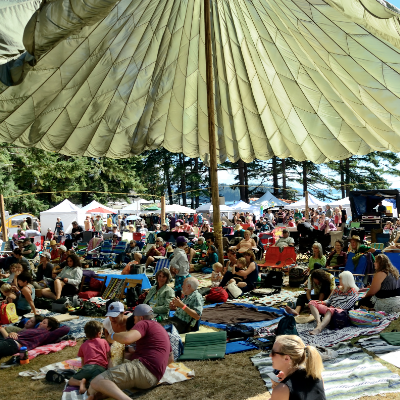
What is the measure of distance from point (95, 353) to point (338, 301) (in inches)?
144

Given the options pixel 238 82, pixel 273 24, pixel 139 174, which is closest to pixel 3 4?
pixel 273 24

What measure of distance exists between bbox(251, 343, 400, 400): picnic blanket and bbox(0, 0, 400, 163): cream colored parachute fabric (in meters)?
4.37

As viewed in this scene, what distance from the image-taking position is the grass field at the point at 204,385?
4.28 meters

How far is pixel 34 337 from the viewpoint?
595 cm

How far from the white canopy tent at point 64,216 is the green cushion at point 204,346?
19.2m

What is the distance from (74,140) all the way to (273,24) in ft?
15.2

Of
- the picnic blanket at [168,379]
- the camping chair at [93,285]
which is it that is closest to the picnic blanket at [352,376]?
the picnic blanket at [168,379]

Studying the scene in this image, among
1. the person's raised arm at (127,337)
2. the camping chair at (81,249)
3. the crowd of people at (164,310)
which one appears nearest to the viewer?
the crowd of people at (164,310)

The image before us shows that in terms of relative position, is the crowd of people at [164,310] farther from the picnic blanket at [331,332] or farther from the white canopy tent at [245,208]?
the white canopy tent at [245,208]

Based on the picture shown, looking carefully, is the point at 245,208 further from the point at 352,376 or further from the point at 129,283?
the point at 352,376

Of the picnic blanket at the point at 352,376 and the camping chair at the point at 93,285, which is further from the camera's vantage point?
the camping chair at the point at 93,285

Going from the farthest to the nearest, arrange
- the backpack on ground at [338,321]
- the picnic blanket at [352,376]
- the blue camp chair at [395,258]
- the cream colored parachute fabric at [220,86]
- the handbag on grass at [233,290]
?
the blue camp chair at [395,258] < the handbag on grass at [233,290] < the cream colored parachute fabric at [220,86] < the backpack on ground at [338,321] < the picnic blanket at [352,376]

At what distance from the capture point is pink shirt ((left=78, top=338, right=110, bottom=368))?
4.58 metres

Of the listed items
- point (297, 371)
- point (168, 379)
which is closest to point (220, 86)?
point (168, 379)
